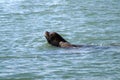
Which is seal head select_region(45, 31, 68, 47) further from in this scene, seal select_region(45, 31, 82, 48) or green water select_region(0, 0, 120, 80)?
green water select_region(0, 0, 120, 80)

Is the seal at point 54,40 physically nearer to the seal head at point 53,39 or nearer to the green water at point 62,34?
the seal head at point 53,39

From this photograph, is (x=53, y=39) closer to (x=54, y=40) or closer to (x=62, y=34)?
(x=54, y=40)

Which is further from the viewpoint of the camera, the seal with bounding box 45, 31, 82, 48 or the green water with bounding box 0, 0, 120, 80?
the seal with bounding box 45, 31, 82, 48

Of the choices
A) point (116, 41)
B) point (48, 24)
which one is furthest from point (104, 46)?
point (48, 24)

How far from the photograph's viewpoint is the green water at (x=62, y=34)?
1273 cm

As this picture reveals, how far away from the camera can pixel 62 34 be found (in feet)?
59.0

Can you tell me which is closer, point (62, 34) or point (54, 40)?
point (54, 40)

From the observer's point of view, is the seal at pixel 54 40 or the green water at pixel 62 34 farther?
the seal at pixel 54 40

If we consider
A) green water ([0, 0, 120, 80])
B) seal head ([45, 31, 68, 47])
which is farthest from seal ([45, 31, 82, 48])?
green water ([0, 0, 120, 80])

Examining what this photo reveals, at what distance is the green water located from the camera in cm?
1273

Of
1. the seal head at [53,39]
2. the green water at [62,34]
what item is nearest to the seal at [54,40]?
the seal head at [53,39]

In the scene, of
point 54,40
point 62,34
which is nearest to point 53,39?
point 54,40

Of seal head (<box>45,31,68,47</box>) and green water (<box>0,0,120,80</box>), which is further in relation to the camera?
seal head (<box>45,31,68,47</box>)

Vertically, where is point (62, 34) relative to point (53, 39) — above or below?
below
